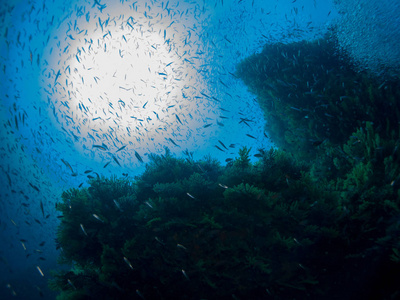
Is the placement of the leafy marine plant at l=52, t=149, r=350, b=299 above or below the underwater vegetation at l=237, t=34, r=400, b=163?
below

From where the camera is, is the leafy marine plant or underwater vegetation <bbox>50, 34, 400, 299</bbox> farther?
the leafy marine plant

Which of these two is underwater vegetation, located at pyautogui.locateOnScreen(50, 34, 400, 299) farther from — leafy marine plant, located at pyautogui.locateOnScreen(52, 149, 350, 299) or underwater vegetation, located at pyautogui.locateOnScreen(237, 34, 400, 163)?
underwater vegetation, located at pyautogui.locateOnScreen(237, 34, 400, 163)

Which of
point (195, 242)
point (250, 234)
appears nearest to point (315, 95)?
point (250, 234)

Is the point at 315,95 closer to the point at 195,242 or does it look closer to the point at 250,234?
the point at 250,234

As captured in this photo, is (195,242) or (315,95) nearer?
(195,242)

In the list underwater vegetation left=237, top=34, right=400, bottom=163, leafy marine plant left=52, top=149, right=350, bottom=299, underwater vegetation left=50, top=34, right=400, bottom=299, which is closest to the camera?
underwater vegetation left=50, top=34, right=400, bottom=299

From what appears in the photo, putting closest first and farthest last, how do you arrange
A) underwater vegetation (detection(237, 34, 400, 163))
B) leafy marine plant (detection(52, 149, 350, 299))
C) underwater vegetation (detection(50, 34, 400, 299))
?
underwater vegetation (detection(50, 34, 400, 299)) → leafy marine plant (detection(52, 149, 350, 299)) → underwater vegetation (detection(237, 34, 400, 163))

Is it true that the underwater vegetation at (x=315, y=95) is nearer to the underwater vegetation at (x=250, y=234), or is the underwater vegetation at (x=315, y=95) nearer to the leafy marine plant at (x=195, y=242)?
the underwater vegetation at (x=250, y=234)

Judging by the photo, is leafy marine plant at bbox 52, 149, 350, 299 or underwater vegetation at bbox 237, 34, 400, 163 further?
underwater vegetation at bbox 237, 34, 400, 163

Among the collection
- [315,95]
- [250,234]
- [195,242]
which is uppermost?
[315,95]

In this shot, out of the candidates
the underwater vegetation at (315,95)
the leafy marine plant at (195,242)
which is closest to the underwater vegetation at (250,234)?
Answer: the leafy marine plant at (195,242)

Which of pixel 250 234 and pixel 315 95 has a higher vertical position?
pixel 315 95

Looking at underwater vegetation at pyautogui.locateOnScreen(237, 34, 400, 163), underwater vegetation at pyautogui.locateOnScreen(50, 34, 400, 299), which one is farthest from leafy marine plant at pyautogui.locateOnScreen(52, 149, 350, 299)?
underwater vegetation at pyautogui.locateOnScreen(237, 34, 400, 163)

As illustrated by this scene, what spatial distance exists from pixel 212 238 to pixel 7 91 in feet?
117
